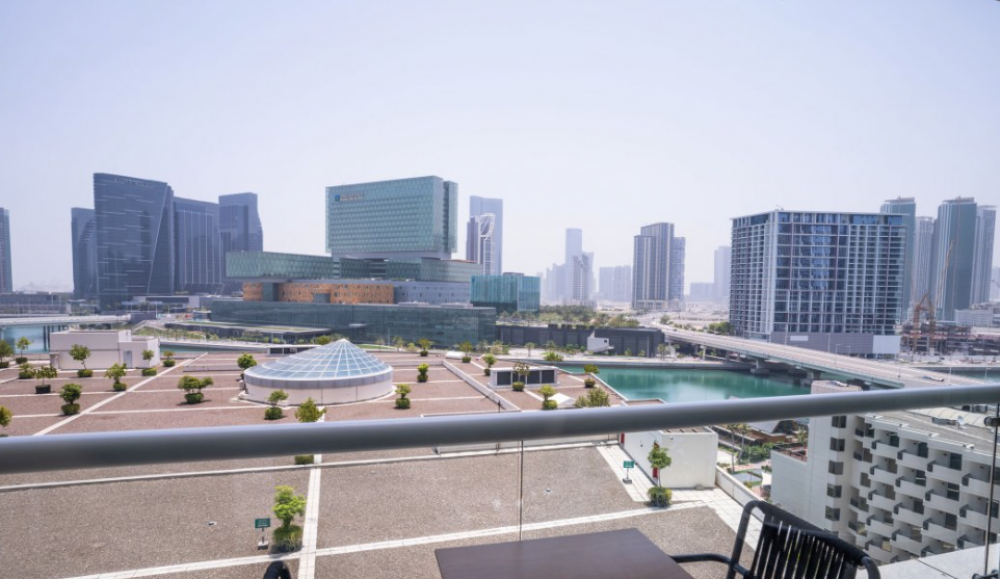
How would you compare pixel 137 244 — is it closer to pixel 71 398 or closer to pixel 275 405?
pixel 71 398

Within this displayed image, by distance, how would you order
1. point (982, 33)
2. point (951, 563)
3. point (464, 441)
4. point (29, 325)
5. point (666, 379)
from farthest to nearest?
point (666, 379) → point (29, 325) → point (982, 33) → point (951, 563) → point (464, 441)

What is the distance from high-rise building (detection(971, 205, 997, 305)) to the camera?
177 feet

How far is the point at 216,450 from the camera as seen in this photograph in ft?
2.65

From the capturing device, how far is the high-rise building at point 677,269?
6156cm

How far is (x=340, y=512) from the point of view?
45.7 inches

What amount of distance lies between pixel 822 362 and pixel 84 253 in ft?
152

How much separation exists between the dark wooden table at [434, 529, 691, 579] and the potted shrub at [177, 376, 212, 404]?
20262 mm

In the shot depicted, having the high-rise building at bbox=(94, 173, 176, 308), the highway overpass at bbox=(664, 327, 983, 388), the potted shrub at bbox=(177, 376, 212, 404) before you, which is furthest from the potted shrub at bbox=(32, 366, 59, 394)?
the highway overpass at bbox=(664, 327, 983, 388)

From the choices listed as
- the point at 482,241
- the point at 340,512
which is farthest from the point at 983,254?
the point at 340,512

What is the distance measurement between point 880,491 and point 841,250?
51071 millimetres

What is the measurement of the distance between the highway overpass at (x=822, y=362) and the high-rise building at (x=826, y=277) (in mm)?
3149

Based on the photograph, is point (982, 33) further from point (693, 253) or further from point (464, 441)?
point (693, 253)

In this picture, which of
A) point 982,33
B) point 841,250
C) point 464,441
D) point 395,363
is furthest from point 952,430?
point 841,250

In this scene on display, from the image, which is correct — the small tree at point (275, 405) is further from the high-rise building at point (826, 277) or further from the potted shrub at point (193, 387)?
the high-rise building at point (826, 277)
